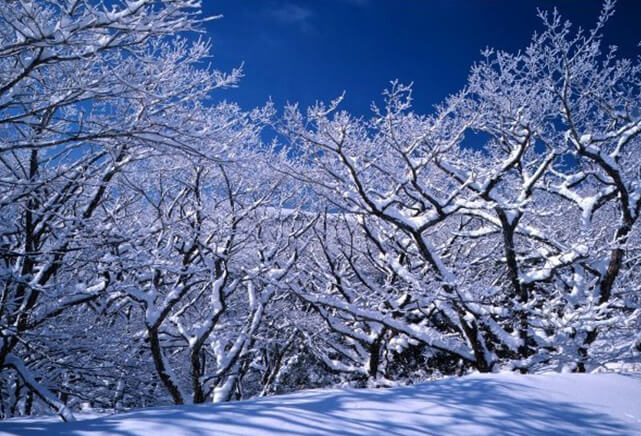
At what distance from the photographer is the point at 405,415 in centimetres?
216

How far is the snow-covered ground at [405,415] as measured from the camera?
1.92 meters

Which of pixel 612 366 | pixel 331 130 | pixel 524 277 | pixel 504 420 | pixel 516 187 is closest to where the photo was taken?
pixel 504 420

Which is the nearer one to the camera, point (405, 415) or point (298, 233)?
point (405, 415)

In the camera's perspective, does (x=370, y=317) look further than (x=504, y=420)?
Yes

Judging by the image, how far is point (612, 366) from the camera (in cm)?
649

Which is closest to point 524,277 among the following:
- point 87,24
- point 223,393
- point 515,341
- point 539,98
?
point 515,341

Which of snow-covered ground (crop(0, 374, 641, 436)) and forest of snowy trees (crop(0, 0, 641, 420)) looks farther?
forest of snowy trees (crop(0, 0, 641, 420))

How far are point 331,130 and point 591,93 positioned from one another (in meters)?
4.91

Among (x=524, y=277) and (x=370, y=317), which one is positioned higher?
(x=524, y=277)

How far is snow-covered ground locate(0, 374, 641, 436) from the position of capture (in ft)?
6.31

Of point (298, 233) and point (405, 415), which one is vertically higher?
point (298, 233)

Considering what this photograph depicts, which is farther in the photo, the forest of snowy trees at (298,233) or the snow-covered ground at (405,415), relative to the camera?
the forest of snowy trees at (298,233)

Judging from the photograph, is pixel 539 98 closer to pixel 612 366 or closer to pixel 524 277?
pixel 524 277

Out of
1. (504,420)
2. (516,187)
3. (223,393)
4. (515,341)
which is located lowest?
(223,393)
